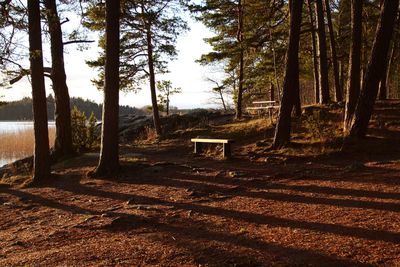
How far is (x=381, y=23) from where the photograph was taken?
10312 mm

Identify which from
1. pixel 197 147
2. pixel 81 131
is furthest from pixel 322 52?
pixel 81 131

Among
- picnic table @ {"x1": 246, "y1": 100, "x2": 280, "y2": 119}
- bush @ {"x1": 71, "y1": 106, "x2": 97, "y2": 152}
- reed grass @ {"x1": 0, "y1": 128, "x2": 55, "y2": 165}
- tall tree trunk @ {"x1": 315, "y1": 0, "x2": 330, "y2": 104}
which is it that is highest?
tall tree trunk @ {"x1": 315, "y1": 0, "x2": 330, "y2": 104}

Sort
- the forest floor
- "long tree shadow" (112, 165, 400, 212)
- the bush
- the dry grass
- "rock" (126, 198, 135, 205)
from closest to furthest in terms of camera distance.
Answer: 1. the forest floor
2. "long tree shadow" (112, 165, 400, 212)
3. "rock" (126, 198, 135, 205)
4. the bush
5. the dry grass

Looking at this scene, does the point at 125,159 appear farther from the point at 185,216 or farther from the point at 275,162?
the point at 185,216

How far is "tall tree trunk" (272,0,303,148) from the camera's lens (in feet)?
36.6

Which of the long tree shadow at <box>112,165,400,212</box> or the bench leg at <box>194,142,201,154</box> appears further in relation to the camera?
the bench leg at <box>194,142,201,154</box>

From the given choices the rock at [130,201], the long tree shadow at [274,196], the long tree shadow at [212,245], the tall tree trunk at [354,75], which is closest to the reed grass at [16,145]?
the long tree shadow at [274,196]

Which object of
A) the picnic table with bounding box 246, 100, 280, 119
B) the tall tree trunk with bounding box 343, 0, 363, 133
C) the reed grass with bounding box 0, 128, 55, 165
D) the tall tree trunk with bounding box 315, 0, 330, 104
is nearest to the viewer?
the tall tree trunk with bounding box 343, 0, 363, 133

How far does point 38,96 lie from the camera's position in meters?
10.7

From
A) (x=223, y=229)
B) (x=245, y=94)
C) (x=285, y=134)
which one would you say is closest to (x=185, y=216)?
(x=223, y=229)

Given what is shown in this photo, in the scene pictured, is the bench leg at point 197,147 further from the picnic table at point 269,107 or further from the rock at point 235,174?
the rock at point 235,174

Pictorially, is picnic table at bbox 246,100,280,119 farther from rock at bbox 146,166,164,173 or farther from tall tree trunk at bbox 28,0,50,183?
tall tree trunk at bbox 28,0,50,183

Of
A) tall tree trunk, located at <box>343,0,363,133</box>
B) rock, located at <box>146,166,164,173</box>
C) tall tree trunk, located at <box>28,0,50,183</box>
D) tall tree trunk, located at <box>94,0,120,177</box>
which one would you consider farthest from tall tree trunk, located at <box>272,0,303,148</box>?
tall tree trunk, located at <box>28,0,50,183</box>

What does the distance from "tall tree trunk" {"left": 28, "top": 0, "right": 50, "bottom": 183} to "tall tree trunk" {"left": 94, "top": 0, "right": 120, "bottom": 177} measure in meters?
1.46
